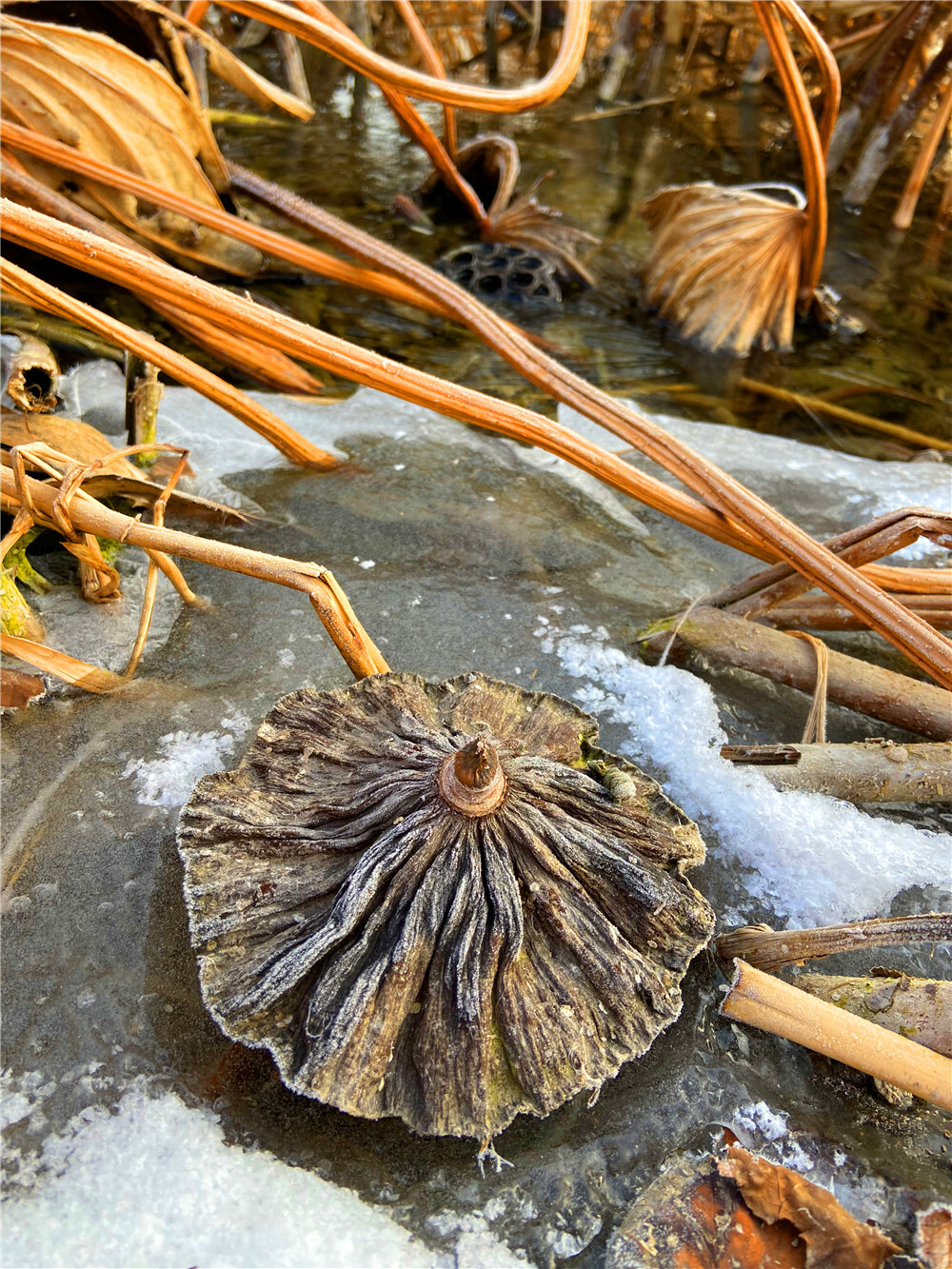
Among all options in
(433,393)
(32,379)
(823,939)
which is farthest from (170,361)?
(823,939)

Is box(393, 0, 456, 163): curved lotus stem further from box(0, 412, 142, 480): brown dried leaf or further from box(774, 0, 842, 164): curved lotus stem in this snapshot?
box(0, 412, 142, 480): brown dried leaf

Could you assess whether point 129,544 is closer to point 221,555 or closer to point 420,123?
point 221,555

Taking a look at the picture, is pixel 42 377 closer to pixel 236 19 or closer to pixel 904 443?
pixel 904 443

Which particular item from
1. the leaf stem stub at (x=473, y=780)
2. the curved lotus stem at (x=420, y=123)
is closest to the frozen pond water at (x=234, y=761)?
the leaf stem stub at (x=473, y=780)

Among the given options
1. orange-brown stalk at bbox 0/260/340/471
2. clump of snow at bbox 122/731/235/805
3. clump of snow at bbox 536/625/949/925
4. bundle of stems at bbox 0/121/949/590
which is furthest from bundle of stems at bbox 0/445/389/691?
bundle of stems at bbox 0/121/949/590

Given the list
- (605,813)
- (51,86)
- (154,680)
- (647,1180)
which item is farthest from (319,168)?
(647,1180)

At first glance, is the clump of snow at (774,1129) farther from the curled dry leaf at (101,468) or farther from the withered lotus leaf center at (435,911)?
the curled dry leaf at (101,468)

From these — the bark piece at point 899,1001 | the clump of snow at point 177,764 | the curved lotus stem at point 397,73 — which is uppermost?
the curved lotus stem at point 397,73
